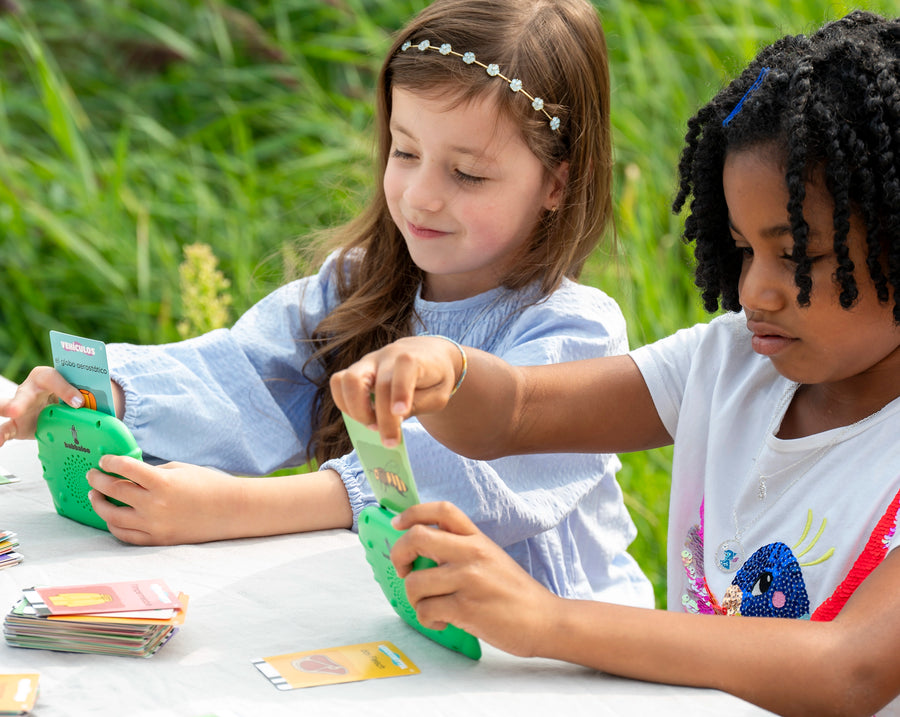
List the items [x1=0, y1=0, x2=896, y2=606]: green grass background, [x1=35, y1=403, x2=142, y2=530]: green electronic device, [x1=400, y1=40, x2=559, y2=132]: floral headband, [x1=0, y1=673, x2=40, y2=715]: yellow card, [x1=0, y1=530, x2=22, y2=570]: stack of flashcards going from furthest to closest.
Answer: [x1=0, y1=0, x2=896, y2=606]: green grass background, [x1=400, y1=40, x2=559, y2=132]: floral headband, [x1=35, y1=403, x2=142, y2=530]: green electronic device, [x1=0, y1=530, x2=22, y2=570]: stack of flashcards, [x1=0, y1=673, x2=40, y2=715]: yellow card

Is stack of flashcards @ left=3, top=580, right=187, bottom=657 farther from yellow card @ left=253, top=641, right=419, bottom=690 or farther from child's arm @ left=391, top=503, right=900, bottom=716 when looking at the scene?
child's arm @ left=391, top=503, right=900, bottom=716

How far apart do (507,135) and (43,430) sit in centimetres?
75

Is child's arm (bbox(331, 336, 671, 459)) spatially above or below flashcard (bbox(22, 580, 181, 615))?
above

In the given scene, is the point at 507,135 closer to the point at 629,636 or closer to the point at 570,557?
the point at 570,557

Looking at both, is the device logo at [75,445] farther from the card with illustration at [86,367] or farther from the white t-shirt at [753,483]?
the white t-shirt at [753,483]

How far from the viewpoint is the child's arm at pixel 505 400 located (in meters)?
1.04

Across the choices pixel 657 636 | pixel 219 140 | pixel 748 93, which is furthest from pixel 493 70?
pixel 219 140

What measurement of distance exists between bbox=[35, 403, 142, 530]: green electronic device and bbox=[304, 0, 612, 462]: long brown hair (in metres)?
0.49

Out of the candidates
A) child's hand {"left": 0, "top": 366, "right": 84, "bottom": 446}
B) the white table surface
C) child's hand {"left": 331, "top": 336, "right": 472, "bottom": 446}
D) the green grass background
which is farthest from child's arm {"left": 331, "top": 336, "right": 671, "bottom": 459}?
the green grass background

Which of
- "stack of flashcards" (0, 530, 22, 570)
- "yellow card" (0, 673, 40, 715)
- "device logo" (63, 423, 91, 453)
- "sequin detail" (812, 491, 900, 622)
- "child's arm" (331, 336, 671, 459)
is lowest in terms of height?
"yellow card" (0, 673, 40, 715)

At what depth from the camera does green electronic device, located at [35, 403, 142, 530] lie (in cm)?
137

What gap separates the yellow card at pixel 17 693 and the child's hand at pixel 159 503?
1.18 feet

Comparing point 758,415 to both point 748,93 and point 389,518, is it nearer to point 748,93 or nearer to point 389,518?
point 748,93

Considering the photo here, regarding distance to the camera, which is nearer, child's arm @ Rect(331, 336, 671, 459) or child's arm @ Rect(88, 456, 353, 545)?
child's arm @ Rect(331, 336, 671, 459)
